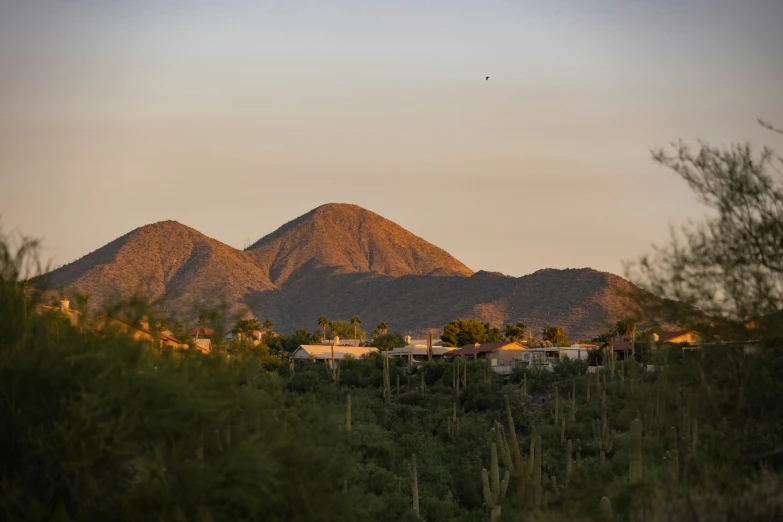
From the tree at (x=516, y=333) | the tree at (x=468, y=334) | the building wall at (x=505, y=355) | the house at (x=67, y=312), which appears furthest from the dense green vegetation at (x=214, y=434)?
the tree at (x=468, y=334)

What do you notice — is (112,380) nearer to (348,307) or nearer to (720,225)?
(720,225)

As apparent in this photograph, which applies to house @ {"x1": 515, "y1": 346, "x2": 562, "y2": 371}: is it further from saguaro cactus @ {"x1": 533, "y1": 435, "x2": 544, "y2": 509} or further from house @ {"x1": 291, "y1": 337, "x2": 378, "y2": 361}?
saguaro cactus @ {"x1": 533, "y1": 435, "x2": 544, "y2": 509}

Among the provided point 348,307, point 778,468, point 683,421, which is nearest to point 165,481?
point 683,421

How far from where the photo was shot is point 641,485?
19.7 metres

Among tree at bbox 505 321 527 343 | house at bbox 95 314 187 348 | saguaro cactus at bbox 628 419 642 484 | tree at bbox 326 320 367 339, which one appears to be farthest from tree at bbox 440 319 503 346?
house at bbox 95 314 187 348

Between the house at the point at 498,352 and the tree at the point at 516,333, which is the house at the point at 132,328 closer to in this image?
the house at the point at 498,352

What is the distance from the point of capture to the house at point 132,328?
14239 millimetres

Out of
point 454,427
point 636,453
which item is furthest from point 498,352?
point 636,453

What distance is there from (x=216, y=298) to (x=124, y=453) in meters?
3.88

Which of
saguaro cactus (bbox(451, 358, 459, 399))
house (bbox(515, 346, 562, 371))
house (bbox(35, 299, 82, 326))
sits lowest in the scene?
saguaro cactus (bbox(451, 358, 459, 399))

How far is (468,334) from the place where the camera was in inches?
4473

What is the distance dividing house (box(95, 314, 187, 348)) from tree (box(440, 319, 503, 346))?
97790mm

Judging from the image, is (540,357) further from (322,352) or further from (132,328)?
(132,328)

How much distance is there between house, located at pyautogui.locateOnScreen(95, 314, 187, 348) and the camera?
46.7 feet
